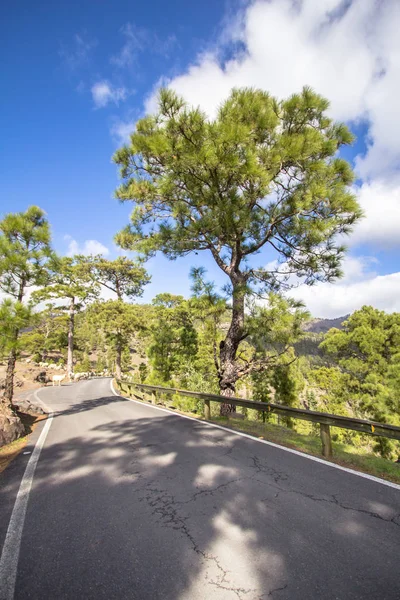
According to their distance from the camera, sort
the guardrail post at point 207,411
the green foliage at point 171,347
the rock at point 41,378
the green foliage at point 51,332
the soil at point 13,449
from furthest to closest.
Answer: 1. the green foliage at point 51,332
2. the rock at point 41,378
3. the green foliage at point 171,347
4. the guardrail post at point 207,411
5. the soil at point 13,449

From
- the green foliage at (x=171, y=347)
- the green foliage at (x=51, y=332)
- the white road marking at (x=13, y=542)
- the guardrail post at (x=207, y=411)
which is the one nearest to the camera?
the white road marking at (x=13, y=542)

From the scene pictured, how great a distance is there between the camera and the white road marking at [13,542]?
2.27m

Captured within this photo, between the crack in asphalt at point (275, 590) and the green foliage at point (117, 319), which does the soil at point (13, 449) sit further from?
the green foliage at point (117, 319)

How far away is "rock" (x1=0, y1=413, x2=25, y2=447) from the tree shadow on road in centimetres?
278

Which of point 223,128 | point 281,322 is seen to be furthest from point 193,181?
point 281,322

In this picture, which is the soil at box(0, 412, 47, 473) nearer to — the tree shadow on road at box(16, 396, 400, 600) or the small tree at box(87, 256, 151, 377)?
the tree shadow on road at box(16, 396, 400, 600)

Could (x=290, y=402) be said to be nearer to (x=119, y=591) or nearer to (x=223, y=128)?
(x=223, y=128)

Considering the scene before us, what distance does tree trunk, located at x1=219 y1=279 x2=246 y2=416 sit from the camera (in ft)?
29.0

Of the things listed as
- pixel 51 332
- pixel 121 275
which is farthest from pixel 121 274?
pixel 51 332

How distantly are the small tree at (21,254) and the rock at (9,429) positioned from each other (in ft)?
5.08

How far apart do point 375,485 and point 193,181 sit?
7694 mm

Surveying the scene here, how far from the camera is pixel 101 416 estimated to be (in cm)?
961

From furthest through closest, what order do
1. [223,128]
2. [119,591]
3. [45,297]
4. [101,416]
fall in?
1. [45,297]
2. [101,416]
3. [223,128]
4. [119,591]

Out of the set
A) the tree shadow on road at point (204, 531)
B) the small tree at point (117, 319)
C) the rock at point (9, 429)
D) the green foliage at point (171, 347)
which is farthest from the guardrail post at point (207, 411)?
the small tree at point (117, 319)
